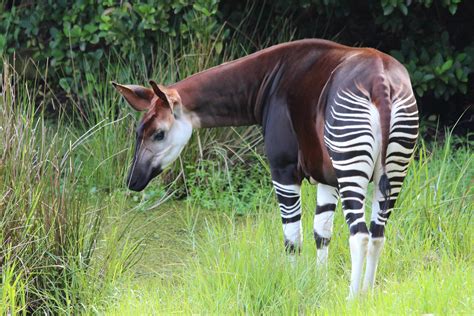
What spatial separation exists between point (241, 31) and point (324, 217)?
8.42 ft

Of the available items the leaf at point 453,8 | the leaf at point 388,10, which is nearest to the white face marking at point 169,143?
the leaf at point 388,10

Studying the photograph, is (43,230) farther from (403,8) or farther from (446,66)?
(446,66)

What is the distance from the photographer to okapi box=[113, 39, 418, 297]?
4.51 metres

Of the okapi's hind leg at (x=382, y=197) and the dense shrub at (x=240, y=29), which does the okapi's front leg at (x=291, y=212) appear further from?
the dense shrub at (x=240, y=29)

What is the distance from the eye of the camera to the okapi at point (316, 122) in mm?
4508

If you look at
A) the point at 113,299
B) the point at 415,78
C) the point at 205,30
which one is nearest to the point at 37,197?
the point at 113,299

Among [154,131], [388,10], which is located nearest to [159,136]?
[154,131]

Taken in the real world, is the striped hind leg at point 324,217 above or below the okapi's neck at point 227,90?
below

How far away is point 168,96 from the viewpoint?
5258mm

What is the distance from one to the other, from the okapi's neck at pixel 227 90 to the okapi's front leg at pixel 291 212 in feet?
1.65

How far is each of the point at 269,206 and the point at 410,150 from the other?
1.64m

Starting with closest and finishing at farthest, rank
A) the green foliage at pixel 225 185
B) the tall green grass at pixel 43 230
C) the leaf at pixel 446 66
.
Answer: the tall green grass at pixel 43 230, the green foliage at pixel 225 185, the leaf at pixel 446 66

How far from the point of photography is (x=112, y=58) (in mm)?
7793

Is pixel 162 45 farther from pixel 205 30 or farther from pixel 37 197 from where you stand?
pixel 37 197
